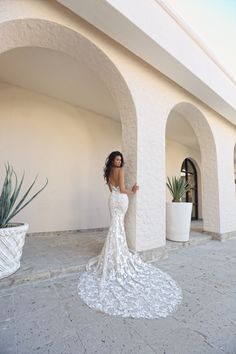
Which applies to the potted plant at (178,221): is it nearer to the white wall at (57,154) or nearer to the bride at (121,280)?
the bride at (121,280)

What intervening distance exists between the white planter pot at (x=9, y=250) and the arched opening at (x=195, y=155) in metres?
3.14

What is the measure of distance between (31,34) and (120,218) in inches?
85.4

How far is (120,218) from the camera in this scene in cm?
231

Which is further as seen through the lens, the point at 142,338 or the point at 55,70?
the point at 55,70

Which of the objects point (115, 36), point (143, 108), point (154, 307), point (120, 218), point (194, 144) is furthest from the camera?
point (194, 144)

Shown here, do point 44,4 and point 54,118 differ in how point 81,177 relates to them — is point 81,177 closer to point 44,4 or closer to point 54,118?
point 54,118

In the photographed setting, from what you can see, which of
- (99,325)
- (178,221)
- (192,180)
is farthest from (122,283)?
(192,180)

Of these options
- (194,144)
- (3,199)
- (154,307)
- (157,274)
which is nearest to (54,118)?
(3,199)

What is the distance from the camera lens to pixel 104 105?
13.5ft

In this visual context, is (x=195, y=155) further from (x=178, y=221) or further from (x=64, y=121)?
(x=64, y=121)

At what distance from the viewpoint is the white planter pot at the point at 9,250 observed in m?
1.74

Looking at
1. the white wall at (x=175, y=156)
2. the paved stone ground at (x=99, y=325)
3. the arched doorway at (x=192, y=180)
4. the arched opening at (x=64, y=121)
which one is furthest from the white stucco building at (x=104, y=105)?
the arched doorway at (x=192, y=180)

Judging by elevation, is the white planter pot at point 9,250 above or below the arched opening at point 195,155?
below

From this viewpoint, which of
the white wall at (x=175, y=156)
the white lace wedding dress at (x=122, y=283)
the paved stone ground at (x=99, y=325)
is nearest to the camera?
the paved stone ground at (x=99, y=325)
